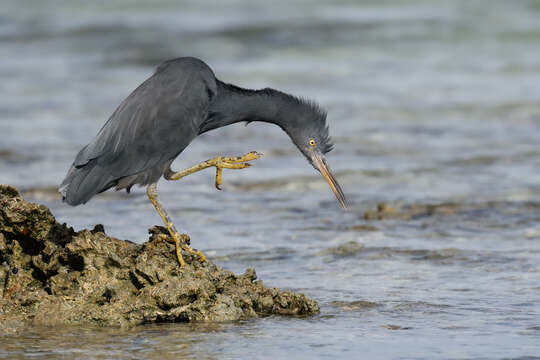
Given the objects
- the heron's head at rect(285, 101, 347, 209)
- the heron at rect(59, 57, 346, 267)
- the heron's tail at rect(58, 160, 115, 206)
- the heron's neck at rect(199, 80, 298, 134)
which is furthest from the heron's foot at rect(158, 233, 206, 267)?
the heron's head at rect(285, 101, 347, 209)

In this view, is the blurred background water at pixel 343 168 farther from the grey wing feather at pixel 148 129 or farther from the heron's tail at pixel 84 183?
the grey wing feather at pixel 148 129

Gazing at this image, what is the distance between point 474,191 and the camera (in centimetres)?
851

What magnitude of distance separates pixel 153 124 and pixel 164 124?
0.20ft

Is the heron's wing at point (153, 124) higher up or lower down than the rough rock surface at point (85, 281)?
higher up

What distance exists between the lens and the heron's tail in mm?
5168

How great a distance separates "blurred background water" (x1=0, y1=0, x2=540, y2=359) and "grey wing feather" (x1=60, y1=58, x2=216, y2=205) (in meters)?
0.99

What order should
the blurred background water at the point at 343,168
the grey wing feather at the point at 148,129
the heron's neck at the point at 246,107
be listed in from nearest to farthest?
the blurred background water at the point at 343,168 → the grey wing feather at the point at 148,129 → the heron's neck at the point at 246,107

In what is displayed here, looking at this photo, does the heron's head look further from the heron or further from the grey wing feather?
the grey wing feather

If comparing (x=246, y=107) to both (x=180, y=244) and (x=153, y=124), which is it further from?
(x=180, y=244)

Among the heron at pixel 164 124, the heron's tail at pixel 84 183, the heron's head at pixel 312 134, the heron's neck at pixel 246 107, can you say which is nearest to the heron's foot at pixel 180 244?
the heron at pixel 164 124

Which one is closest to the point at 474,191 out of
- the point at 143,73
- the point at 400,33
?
the point at 143,73

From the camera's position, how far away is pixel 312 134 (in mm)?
5953

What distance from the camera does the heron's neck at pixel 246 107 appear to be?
5.77 meters

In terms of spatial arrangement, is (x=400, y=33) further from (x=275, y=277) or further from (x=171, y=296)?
(x=171, y=296)
